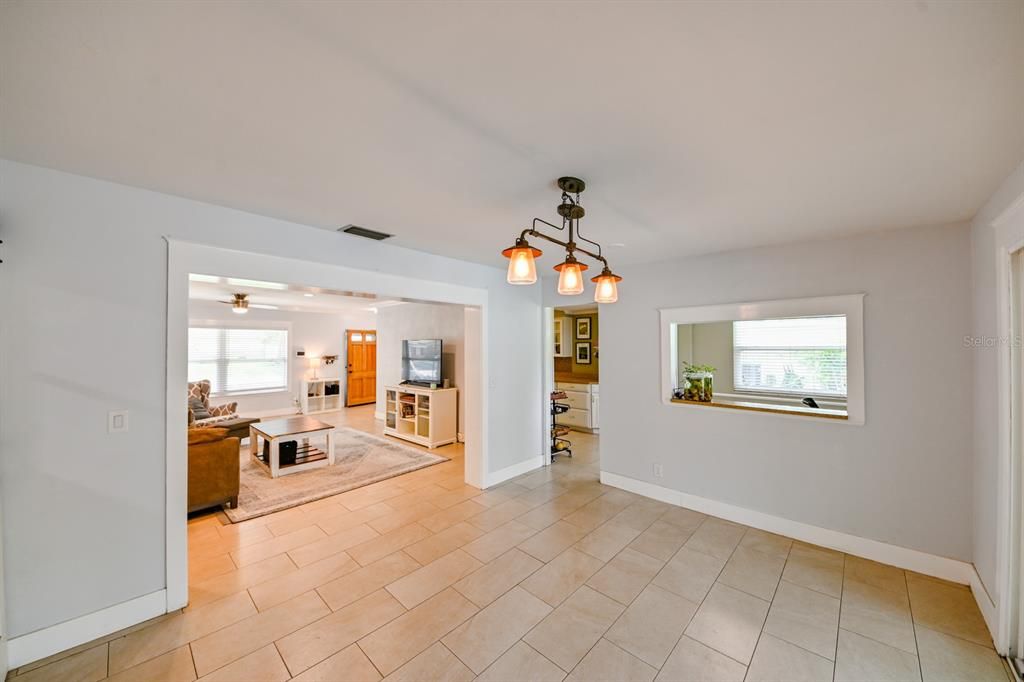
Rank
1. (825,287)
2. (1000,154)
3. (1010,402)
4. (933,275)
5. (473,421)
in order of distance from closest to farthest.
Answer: (1000,154), (1010,402), (933,275), (825,287), (473,421)

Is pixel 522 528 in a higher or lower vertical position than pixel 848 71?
lower

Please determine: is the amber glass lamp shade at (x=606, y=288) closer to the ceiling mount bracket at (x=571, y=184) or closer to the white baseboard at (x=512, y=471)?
the ceiling mount bracket at (x=571, y=184)

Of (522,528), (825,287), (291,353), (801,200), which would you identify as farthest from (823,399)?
(291,353)

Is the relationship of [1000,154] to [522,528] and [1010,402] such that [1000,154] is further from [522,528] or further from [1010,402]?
[522,528]

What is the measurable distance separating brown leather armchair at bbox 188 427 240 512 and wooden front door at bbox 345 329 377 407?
642 centimetres

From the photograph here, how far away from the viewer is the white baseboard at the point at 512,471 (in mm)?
4391

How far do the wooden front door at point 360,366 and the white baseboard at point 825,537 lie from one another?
8.05 metres

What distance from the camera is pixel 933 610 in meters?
2.35

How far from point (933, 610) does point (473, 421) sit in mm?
3739

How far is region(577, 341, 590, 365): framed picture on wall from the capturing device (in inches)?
292

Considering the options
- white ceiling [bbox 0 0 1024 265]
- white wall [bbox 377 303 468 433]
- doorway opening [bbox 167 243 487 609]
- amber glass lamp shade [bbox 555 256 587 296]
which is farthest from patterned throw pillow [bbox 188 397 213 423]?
amber glass lamp shade [bbox 555 256 587 296]

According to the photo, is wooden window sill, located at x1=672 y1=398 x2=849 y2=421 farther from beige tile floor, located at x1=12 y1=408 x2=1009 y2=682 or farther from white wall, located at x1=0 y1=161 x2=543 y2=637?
white wall, located at x1=0 y1=161 x2=543 y2=637

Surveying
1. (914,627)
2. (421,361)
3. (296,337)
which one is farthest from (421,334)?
(914,627)

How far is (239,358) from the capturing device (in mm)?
8383
